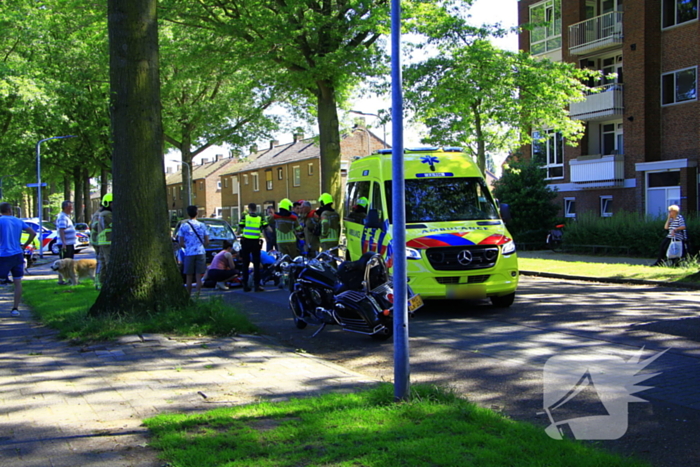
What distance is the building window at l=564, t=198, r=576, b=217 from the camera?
30.0 metres

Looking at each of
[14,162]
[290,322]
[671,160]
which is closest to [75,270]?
[290,322]

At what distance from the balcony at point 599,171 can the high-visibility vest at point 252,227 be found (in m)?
18.7

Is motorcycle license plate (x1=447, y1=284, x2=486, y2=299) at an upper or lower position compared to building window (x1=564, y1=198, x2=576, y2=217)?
lower

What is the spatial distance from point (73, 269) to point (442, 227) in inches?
347

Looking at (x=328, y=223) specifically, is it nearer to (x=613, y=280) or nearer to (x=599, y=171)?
(x=613, y=280)

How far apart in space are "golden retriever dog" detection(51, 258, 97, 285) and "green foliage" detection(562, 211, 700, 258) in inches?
618

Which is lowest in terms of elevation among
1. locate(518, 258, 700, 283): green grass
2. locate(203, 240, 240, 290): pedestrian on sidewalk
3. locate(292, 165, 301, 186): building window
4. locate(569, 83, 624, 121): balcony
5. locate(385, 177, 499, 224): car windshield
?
locate(518, 258, 700, 283): green grass

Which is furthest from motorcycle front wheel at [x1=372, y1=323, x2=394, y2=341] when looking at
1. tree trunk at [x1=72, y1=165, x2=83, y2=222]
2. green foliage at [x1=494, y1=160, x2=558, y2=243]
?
tree trunk at [x1=72, y1=165, x2=83, y2=222]

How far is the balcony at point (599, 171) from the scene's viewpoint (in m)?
26.6

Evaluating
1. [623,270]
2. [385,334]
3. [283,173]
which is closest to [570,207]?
[623,270]

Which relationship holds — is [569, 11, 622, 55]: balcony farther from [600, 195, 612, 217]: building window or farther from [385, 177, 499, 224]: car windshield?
[385, 177, 499, 224]: car windshield

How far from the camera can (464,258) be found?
31.2 feet

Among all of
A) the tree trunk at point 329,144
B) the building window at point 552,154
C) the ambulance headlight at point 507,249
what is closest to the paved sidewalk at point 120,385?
the ambulance headlight at point 507,249

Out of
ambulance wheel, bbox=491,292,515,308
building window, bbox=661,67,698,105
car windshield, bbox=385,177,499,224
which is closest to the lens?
ambulance wheel, bbox=491,292,515,308
